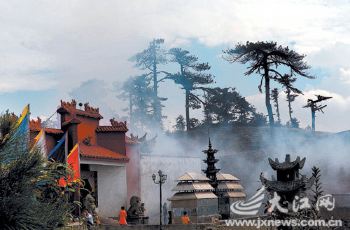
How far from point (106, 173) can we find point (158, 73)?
62.6 ft

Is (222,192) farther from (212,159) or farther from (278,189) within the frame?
(278,189)

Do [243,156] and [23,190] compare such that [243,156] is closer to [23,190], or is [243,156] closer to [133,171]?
[133,171]

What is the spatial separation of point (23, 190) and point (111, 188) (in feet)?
64.5

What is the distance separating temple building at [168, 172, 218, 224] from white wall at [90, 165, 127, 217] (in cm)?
565

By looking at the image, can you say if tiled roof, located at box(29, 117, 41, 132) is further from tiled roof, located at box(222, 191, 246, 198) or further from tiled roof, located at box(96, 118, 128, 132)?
tiled roof, located at box(222, 191, 246, 198)

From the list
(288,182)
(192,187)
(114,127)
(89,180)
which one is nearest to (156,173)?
(114,127)

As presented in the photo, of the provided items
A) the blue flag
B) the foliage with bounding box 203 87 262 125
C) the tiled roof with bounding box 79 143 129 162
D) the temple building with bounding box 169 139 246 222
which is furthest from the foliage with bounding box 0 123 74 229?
the foliage with bounding box 203 87 262 125

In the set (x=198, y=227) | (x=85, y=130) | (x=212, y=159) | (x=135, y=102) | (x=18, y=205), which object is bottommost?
(x=198, y=227)

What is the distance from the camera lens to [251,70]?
34.9 metres

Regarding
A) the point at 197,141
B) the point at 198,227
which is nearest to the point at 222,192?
the point at 198,227

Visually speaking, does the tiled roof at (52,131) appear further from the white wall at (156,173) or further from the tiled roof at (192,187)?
the tiled roof at (192,187)

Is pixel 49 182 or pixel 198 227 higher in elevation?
pixel 49 182

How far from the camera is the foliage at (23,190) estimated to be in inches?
232

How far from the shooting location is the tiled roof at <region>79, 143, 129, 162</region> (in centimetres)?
2311
